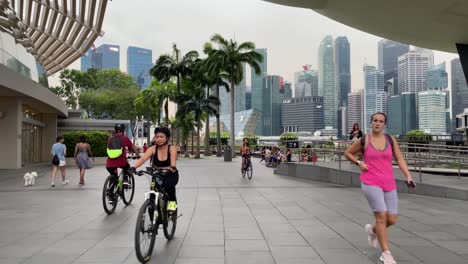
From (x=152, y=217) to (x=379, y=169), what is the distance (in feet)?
8.72

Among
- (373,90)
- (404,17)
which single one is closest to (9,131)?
(404,17)

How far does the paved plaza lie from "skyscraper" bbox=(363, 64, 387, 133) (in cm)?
14443

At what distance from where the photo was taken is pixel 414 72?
146 m

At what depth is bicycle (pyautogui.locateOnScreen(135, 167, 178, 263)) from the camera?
184 inches

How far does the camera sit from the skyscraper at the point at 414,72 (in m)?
141

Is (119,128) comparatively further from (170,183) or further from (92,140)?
(92,140)

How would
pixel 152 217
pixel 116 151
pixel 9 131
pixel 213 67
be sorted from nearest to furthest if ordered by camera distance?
1. pixel 152 217
2. pixel 116 151
3. pixel 9 131
4. pixel 213 67

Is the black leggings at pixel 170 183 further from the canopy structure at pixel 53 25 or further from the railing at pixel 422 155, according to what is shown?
the canopy structure at pixel 53 25

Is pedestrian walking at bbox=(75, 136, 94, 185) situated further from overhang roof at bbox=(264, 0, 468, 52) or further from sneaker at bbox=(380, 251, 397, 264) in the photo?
sneaker at bbox=(380, 251, 397, 264)

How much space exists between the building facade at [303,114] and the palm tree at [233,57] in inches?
5529

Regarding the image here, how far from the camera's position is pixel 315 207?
30.4ft

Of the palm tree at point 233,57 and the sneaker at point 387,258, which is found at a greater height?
the palm tree at point 233,57

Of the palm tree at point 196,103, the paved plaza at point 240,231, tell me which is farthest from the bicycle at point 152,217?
the palm tree at point 196,103

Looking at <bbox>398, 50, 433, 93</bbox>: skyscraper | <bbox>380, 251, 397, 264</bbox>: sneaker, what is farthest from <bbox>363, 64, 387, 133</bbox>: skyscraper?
<bbox>380, 251, 397, 264</bbox>: sneaker
